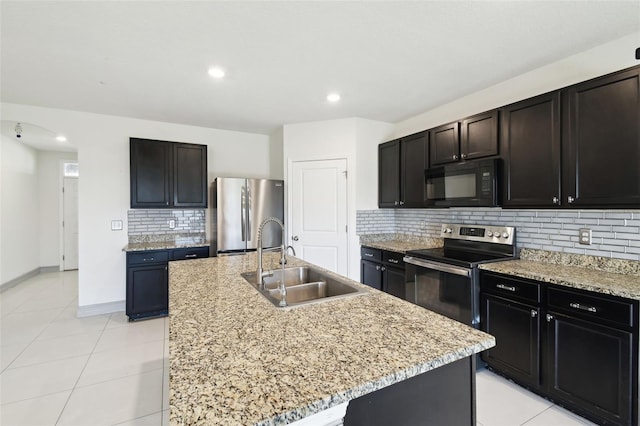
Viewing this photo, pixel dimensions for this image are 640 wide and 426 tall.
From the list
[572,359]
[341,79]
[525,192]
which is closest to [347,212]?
[341,79]

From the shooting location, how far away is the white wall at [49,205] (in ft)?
19.5

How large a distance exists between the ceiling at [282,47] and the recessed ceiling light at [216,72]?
0.18 ft

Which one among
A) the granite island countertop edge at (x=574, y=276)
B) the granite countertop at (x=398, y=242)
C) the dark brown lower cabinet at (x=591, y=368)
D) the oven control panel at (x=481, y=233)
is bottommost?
the dark brown lower cabinet at (x=591, y=368)

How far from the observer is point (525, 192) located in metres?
2.34

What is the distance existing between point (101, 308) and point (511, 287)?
449cm

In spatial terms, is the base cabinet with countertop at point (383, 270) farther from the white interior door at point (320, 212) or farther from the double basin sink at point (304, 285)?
the double basin sink at point (304, 285)

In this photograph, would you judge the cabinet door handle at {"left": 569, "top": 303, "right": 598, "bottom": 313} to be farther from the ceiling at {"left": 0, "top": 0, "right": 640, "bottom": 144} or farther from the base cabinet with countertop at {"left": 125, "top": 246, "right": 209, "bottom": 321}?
the base cabinet with countertop at {"left": 125, "top": 246, "right": 209, "bottom": 321}

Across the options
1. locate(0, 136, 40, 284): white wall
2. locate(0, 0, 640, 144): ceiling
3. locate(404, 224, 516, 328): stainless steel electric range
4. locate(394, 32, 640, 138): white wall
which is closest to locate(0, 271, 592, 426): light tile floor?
locate(404, 224, 516, 328): stainless steel electric range

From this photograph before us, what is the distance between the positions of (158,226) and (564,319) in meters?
4.34

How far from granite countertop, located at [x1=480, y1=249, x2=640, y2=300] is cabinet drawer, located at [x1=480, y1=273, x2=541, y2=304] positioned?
0.06m

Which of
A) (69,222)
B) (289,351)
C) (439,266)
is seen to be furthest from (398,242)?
(69,222)

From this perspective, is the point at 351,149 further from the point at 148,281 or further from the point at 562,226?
the point at 148,281

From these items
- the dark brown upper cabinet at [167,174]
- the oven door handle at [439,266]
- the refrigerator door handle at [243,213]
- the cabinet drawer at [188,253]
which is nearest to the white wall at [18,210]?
the dark brown upper cabinet at [167,174]

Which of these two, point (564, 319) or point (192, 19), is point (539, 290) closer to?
point (564, 319)
